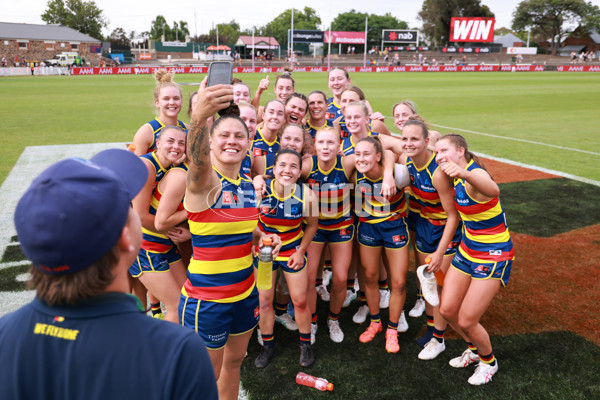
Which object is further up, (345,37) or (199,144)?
(345,37)

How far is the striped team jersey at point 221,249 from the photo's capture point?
278cm

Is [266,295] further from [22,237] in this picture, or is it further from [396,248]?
[22,237]

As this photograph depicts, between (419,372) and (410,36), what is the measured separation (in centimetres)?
7893

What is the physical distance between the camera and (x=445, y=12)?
86.9 metres

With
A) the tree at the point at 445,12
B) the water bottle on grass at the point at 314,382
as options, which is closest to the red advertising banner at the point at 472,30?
the tree at the point at 445,12

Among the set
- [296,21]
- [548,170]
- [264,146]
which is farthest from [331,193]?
[296,21]

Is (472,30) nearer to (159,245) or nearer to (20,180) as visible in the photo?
(20,180)

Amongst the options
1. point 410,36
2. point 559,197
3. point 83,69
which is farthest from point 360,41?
point 559,197

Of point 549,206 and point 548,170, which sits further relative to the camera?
point 548,170

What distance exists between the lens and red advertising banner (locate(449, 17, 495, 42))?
69.2 meters

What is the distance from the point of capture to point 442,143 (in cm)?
362

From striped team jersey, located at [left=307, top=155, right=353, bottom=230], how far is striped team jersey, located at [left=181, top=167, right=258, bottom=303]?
1524mm

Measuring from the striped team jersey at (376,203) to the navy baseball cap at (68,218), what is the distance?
10.9ft

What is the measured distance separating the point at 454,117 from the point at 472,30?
6282 centimetres
